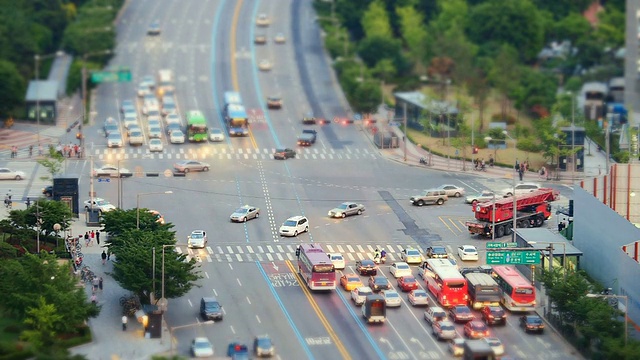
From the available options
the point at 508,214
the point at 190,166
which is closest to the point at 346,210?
the point at 508,214

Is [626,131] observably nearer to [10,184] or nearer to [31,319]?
[10,184]

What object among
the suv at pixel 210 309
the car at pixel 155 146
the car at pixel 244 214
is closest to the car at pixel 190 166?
the car at pixel 155 146

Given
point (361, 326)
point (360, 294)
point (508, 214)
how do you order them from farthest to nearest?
point (508, 214) → point (360, 294) → point (361, 326)

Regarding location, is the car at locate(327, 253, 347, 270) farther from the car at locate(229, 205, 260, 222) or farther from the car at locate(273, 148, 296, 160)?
the car at locate(273, 148, 296, 160)

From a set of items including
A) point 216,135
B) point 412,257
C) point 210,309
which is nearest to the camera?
point 210,309

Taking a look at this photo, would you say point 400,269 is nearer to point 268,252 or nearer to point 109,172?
point 268,252

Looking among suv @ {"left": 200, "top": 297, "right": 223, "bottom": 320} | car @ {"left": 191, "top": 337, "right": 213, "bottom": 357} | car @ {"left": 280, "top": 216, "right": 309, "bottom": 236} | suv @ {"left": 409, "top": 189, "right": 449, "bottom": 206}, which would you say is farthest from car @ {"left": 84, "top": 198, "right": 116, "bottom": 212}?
car @ {"left": 191, "top": 337, "right": 213, "bottom": 357}

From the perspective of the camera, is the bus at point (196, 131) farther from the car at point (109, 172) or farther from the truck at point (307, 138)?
Result: the car at point (109, 172)
